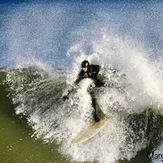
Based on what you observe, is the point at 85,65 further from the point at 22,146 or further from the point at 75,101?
the point at 22,146

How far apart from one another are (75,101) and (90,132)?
1.43m

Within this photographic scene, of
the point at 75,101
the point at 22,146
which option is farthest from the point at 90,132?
the point at 22,146

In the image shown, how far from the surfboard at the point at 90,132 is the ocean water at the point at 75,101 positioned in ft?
0.51

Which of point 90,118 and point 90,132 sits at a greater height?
point 90,118

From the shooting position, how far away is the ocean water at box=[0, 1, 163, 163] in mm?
10023

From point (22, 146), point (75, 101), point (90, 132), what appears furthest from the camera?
point (75, 101)

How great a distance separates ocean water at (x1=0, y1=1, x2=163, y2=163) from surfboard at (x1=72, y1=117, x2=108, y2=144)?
0.16 meters

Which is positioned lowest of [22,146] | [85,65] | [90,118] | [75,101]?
[90,118]

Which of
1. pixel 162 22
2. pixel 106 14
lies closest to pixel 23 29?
pixel 106 14

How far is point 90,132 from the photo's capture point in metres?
10.5

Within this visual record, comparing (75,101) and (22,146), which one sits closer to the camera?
(22,146)

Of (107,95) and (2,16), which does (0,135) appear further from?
(2,16)

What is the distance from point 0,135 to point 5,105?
180cm

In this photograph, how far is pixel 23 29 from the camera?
74.4 ft
